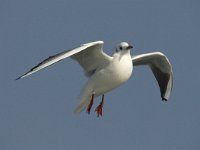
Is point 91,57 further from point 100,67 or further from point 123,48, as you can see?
point 123,48

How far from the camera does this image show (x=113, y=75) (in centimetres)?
1739

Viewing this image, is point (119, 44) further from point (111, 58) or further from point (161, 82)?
point (161, 82)

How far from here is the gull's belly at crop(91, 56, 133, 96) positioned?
17.3 meters

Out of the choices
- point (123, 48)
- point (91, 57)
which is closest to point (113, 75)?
point (123, 48)

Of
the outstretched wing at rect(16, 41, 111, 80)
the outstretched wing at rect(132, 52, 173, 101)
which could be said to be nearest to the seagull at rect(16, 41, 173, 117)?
the outstretched wing at rect(16, 41, 111, 80)

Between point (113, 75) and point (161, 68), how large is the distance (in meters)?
2.78

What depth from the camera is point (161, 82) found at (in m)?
20.1

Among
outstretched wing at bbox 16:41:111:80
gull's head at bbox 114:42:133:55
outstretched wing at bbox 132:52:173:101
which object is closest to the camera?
outstretched wing at bbox 16:41:111:80

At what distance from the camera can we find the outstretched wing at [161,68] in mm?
19364

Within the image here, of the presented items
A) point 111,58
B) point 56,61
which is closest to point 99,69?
point 111,58

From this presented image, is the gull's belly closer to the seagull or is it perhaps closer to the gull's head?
the seagull

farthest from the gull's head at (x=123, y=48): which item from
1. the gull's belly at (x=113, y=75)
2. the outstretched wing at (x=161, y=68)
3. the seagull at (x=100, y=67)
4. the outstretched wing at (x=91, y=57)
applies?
the outstretched wing at (x=161, y=68)

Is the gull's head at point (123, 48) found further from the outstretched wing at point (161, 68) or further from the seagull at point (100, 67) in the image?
the outstretched wing at point (161, 68)

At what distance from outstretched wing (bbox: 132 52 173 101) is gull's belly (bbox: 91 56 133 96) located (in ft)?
5.63
